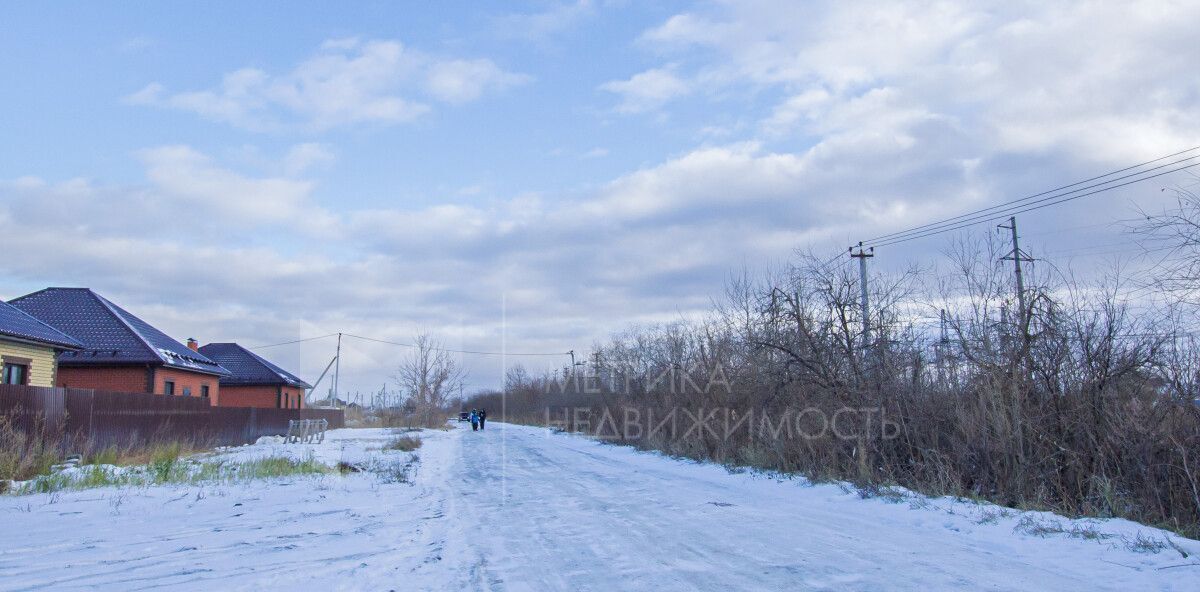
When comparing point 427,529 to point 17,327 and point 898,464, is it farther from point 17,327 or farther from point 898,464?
point 17,327

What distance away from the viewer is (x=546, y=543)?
8.62m

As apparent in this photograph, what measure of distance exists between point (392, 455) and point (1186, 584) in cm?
2052

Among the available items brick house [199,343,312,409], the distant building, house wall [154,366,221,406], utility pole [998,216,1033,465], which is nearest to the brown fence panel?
the distant building

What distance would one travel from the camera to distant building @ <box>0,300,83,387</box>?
22281 millimetres

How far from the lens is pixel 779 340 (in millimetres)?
18531

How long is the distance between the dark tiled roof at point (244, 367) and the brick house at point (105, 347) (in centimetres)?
1622

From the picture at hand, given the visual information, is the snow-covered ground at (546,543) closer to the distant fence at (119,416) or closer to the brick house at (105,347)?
the distant fence at (119,416)

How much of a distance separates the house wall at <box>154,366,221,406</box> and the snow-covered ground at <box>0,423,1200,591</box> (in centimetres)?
2010

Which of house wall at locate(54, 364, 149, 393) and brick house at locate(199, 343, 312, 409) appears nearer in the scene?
house wall at locate(54, 364, 149, 393)

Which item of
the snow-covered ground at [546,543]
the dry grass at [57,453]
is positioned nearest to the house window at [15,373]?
the dry grass at [57,453]

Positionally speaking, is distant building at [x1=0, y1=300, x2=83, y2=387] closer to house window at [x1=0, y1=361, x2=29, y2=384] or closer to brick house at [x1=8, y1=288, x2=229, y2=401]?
house window at [x1=0, y1=361, x2=29, y2=384]

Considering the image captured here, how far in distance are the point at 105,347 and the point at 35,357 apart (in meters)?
7.26

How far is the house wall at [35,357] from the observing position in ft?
73.7

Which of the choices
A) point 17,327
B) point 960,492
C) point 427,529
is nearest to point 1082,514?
point 960,492
